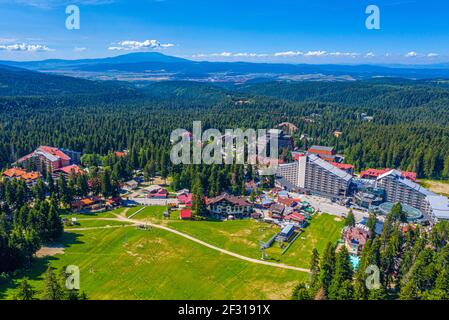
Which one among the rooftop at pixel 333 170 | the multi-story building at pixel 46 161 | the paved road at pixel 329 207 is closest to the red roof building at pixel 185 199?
the paved road at pixel 329 207

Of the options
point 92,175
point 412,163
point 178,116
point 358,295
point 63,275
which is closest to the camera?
point 358,295

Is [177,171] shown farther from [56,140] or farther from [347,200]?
[56,140]

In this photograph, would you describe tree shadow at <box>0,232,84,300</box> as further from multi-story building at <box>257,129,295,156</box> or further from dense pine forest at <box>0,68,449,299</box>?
multi-story building at <box>257,129,295,156</box>

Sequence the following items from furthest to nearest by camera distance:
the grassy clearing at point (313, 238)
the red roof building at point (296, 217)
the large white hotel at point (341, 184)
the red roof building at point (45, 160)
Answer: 1. the red roof building at point (45, 160)
2. the large white hotel at point (341, 184)
3. the red roof building at point (296, 217)
4. the grassy clearing at point (313, 238)

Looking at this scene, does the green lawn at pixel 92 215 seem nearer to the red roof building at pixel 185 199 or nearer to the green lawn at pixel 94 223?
the green lawn at pixel 94 223

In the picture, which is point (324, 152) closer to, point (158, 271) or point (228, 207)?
point (228, 207)

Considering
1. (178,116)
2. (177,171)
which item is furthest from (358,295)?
(178,116)
